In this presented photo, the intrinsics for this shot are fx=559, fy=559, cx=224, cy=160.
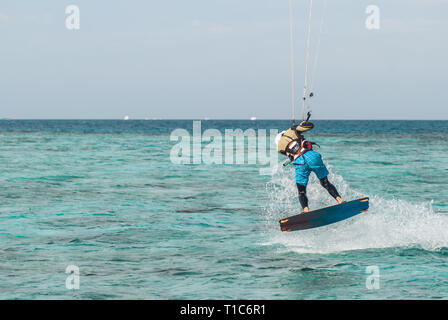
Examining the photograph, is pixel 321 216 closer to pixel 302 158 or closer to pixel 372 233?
pixel 302 158

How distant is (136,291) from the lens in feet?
32.3

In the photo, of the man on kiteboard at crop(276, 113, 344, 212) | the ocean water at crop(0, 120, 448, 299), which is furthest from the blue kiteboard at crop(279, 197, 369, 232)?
the ocean water at crop(0, 120, 448, 299)

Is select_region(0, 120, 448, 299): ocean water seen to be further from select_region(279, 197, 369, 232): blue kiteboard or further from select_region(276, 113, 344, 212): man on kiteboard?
select_region(276, 113, 344, 212): man on kiteboard

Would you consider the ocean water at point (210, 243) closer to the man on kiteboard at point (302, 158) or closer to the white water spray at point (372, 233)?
the white water spray at point (372, 233)

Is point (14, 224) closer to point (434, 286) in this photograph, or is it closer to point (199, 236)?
point (199, 236)

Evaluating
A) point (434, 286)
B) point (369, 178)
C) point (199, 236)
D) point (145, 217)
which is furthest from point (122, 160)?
point (434, 286)

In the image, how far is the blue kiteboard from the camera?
12445 mm

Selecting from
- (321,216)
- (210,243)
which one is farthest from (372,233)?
(210,243)

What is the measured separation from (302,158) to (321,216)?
138 centimetres

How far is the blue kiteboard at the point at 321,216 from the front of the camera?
12.4m

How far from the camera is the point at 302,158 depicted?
12734 mm

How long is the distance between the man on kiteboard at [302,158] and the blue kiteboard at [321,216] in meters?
0.19

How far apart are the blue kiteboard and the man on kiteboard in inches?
7.6
